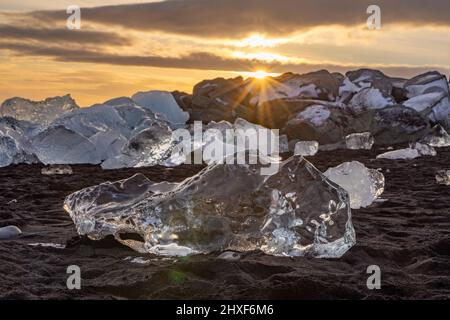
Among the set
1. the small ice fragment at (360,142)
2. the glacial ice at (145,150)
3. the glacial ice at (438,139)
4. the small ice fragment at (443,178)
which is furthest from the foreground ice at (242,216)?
the glacial ice at (438,139)

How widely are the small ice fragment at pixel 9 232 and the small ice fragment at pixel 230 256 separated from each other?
63.3 inches

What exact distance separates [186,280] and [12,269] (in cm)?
102

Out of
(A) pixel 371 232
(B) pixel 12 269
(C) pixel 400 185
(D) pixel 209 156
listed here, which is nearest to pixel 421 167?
(C) pixel 400 185

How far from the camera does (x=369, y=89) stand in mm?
20656

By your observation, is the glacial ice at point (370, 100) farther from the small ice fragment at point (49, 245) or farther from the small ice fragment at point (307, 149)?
the small ice fragment at point (49, 245)

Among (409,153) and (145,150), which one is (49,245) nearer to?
(145,150)

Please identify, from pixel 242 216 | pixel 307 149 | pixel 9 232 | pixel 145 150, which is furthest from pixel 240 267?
pixel 307 149

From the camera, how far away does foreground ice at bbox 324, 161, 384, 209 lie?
5.52m

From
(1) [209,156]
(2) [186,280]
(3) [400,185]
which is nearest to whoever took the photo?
(2) [186,280]

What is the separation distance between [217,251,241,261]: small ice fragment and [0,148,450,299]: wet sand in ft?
0.23

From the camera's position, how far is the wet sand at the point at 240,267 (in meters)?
2.96

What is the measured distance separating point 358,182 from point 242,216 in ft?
6.49

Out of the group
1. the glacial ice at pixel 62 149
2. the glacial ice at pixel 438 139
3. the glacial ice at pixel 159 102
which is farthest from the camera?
the glacial ice at pixel 159 102
